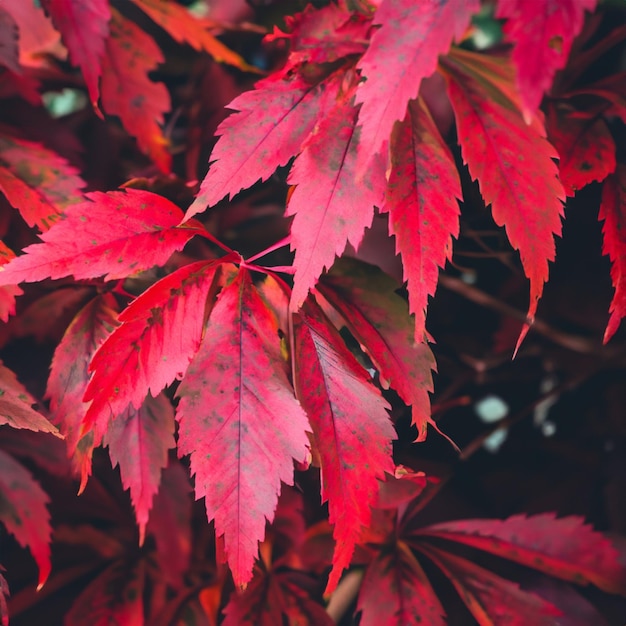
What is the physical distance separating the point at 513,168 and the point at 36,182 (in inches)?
15.5

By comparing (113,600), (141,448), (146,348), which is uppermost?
(146,348)

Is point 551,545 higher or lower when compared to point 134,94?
lower

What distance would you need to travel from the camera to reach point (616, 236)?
40 centimetres

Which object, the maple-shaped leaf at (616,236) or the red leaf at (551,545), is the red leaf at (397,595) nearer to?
the red leaf at (551,545)

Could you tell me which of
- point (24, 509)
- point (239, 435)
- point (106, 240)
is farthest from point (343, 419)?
point (24, 509)

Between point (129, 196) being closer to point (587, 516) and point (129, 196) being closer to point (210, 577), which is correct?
point (210, 577)

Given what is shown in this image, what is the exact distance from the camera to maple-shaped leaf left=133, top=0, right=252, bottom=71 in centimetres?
56

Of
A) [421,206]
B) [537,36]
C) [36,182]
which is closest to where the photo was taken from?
[537,36]

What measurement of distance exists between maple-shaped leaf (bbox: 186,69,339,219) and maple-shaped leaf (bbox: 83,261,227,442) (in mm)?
61

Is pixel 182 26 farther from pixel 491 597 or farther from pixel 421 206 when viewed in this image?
pixel 491 597

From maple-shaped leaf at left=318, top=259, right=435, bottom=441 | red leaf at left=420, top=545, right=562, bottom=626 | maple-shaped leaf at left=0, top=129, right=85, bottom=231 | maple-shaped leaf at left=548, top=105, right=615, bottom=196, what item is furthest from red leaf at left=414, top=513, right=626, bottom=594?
maple-shaped leaf at left=0, top=129, right=85, bottom=231

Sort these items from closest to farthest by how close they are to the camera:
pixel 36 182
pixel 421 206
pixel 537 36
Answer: pixel 537 36
pixel 421 206
pixel 36 182

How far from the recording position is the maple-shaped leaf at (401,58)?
0.30m

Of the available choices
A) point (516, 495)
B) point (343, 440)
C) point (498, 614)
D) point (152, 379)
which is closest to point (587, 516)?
point (516, 495)
